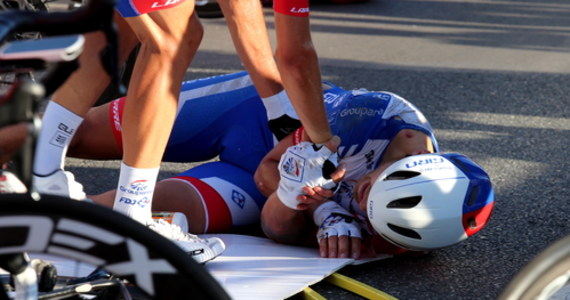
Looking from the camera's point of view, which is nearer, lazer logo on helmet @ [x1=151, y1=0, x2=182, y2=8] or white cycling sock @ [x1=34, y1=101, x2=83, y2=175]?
lazer logo on helmet @ [x1=151, y1=0, x2=182, y2=8]

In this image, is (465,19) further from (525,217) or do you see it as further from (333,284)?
(333,284)

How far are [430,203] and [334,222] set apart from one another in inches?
15.6

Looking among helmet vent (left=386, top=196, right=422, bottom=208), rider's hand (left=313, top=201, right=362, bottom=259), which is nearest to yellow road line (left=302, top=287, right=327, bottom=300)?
rider's hand (left=313, top=201, right=362, bottom=259)

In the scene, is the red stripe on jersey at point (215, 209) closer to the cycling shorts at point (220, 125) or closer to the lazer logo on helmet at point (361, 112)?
the cycling shorts at point (220, 125)

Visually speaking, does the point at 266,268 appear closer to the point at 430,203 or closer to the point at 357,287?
the point at 357,287

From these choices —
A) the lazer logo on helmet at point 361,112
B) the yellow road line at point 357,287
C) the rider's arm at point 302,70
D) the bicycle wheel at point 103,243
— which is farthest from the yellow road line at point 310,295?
the bicycle wheel at point 103,243

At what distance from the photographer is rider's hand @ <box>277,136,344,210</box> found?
3.31 m

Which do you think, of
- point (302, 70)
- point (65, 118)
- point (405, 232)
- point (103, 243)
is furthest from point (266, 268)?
point (103, 243)

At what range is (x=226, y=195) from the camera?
3809 mm

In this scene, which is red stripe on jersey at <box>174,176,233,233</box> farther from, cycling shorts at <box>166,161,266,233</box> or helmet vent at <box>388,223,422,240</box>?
helmet vent at <box>388,223,422,240</box>

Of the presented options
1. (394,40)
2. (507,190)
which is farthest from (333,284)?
(394,40)

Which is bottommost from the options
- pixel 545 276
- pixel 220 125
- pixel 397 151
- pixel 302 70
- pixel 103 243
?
pixel 220 125

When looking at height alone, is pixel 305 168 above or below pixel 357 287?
above

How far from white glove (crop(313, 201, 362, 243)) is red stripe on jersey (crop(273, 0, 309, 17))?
82 cm
